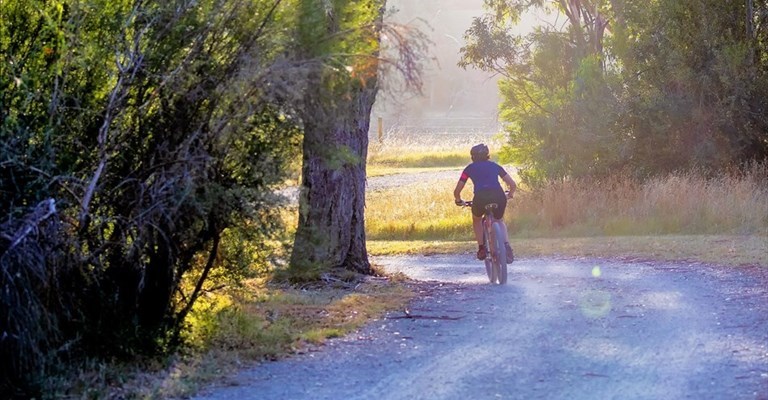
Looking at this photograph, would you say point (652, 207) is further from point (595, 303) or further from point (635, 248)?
point (595, 303)

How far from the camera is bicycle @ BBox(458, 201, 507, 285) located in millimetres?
13859

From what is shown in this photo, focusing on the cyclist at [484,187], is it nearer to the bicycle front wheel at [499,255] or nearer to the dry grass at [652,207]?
the bicycle front wheel at [499,255]

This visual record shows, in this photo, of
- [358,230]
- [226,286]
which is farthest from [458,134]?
[226,286]

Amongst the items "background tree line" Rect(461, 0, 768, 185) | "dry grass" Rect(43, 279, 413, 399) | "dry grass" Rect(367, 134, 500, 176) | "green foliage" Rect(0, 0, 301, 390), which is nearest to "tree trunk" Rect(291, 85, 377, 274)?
"dry grass" Rect(43, 279, 413, 399)

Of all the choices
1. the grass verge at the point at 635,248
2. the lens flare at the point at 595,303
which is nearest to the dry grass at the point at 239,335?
the lens flare at the point at 595,303

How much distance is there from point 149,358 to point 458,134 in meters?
53.5

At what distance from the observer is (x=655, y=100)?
25.7m

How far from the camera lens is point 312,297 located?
1292cm

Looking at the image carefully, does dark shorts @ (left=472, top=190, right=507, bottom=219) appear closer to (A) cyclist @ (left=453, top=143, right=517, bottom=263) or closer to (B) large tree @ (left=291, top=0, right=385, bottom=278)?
(A) cyclist @ (left=453, top=143, right=517, bottom=263)

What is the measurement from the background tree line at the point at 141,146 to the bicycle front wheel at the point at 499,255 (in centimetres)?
440

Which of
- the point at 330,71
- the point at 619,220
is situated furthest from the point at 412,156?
the point at 330,71

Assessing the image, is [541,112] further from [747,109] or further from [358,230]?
[358,230]

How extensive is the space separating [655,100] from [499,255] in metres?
12.9

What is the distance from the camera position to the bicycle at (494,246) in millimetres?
13859
